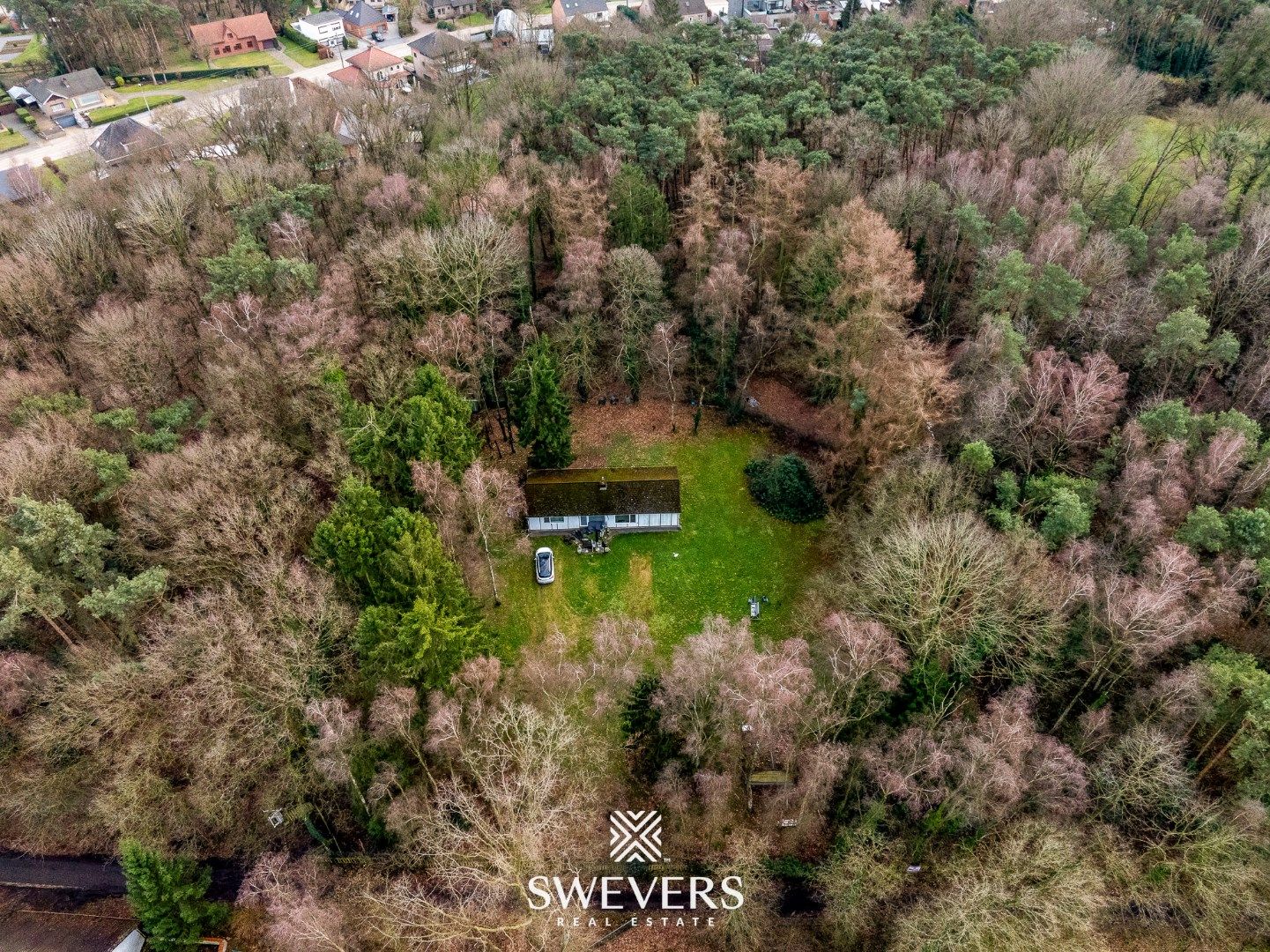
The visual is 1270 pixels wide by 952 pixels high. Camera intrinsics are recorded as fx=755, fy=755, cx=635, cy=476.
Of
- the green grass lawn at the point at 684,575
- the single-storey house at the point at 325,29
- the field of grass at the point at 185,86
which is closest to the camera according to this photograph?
the green grass lawn at the point at 684,575

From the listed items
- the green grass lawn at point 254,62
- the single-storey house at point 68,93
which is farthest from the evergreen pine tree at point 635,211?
the single-storey house at point 68,93

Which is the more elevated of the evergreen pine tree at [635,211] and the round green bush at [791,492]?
the evergreen pine tree at [635,211]

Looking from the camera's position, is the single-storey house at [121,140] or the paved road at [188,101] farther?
the paved road at [188,101]

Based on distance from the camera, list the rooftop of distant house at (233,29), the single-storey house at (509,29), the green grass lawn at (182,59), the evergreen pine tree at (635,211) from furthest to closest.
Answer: the green grass lawn at (182,59) → the rooftop of distant house at (233,29) → the single-storey house at (509,29) → the evergreen pine tree at (635,211)

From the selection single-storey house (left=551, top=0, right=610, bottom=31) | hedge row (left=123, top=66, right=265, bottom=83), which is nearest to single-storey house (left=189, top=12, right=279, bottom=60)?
hedge row (left=123, top=66, right=265, bottom=83)

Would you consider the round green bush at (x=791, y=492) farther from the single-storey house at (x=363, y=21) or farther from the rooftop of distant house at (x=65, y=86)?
the single-storey house at (x=363, y=21)

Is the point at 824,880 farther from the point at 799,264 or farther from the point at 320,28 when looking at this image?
the point at 320,28

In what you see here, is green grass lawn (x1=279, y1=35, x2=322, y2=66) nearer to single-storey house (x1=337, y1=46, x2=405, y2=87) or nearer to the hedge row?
the hedge row

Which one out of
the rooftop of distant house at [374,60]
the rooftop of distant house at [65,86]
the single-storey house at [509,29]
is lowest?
the rooftop of distant house at [65,86]
